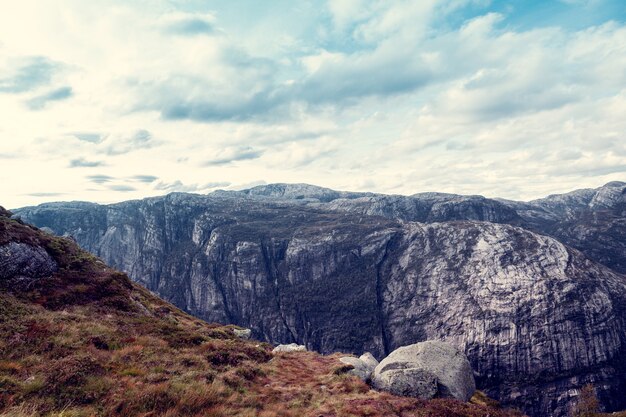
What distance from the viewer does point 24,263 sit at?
36781mm

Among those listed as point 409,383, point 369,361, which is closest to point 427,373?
point 409,383

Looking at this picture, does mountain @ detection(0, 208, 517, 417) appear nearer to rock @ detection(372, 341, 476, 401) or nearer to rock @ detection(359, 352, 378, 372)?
rock @ detection(372, 341, 476, 401)

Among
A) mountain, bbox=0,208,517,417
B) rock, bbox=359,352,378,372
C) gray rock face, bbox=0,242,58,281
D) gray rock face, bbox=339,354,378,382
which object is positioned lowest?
rock, bbox=359,352,378,372

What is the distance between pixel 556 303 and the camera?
488 feet

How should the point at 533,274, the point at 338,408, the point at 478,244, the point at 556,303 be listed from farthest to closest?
the point at 478,244, the point at 533,274, the point at 556,303, the point at 338,408

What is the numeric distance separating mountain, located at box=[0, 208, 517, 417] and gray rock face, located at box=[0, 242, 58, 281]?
10 centimetres

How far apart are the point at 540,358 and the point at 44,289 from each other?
17251cm

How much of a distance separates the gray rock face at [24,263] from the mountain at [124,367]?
0.10 metres

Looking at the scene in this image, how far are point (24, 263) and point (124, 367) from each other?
2425 centimetres

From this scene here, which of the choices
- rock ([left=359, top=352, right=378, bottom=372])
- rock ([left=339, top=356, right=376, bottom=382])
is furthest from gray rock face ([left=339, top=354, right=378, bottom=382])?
rock ([left=359, top=352, right=378, bottom=372])

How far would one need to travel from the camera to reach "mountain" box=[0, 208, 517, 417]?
18016 mm

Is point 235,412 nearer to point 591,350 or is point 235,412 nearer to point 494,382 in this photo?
point 494,382

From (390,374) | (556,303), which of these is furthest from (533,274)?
(390,374)

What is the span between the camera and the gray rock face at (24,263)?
1368 inches
